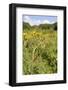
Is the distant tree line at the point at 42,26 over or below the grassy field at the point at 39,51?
over

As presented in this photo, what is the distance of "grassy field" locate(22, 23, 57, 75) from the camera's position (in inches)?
56.9

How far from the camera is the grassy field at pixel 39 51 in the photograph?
1446 millimetres

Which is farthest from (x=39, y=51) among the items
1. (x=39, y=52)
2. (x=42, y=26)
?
(x=42, y=26)

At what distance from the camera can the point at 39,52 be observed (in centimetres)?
147

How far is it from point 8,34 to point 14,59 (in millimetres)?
124

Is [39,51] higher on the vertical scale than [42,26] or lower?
lower

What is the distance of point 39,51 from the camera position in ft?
4.83

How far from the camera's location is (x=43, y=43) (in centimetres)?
148

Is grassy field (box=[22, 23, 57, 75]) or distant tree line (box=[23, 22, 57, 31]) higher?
distant tree line (box=[23, 22, 57, 31])

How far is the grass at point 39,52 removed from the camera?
1446mm

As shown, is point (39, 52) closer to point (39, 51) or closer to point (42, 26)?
point (39, 51)

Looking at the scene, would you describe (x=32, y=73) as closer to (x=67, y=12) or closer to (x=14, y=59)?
(x=14, y=59)

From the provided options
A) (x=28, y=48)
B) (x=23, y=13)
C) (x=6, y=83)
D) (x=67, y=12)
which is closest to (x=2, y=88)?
(x=6, y=83)

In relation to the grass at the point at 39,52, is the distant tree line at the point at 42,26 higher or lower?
higher
